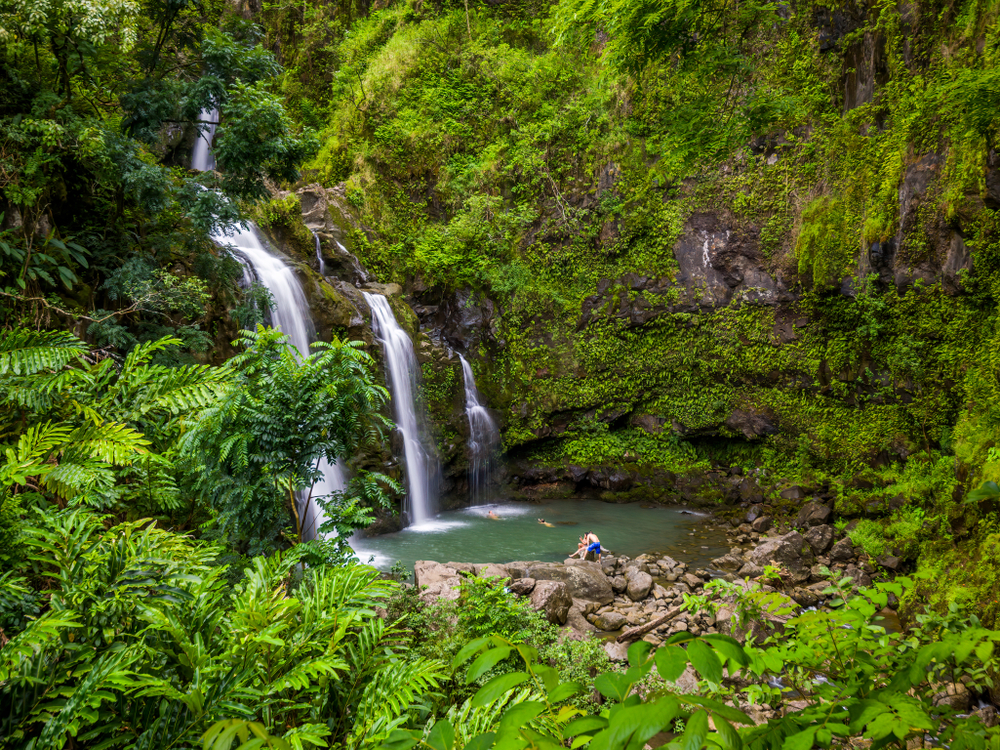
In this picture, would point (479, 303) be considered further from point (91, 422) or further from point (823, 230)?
point (91, 422)

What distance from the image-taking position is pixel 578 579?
6.90 metres

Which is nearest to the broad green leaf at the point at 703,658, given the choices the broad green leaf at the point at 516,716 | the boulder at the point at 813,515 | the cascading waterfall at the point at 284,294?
the broad green leaf at the point at 516,716

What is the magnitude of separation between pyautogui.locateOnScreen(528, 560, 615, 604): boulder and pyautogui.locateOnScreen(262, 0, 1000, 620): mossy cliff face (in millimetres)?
4213

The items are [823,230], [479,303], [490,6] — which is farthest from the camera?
[490,6]

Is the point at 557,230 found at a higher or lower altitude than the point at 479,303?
higher

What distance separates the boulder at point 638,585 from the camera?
7004 millimetres

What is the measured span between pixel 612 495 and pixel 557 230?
7.17 metres

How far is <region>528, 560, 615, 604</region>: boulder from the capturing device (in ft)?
22.3

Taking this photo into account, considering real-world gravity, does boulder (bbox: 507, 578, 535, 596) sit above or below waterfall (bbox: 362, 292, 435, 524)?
below

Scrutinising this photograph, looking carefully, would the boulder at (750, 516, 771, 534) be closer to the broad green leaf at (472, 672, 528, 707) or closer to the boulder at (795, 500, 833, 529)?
the boulder at (795, 500, 833, 529)

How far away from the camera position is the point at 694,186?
40.4 feet

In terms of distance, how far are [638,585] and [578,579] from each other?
3.03ft

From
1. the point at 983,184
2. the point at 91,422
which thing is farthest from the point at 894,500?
the point at 91,422

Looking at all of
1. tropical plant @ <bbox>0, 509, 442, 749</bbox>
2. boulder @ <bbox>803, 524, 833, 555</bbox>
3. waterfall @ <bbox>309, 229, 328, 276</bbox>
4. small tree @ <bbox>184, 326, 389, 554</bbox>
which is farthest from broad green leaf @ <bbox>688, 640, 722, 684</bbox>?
waterfall @ <bbox>309, 229, 328, 276</bbox>
